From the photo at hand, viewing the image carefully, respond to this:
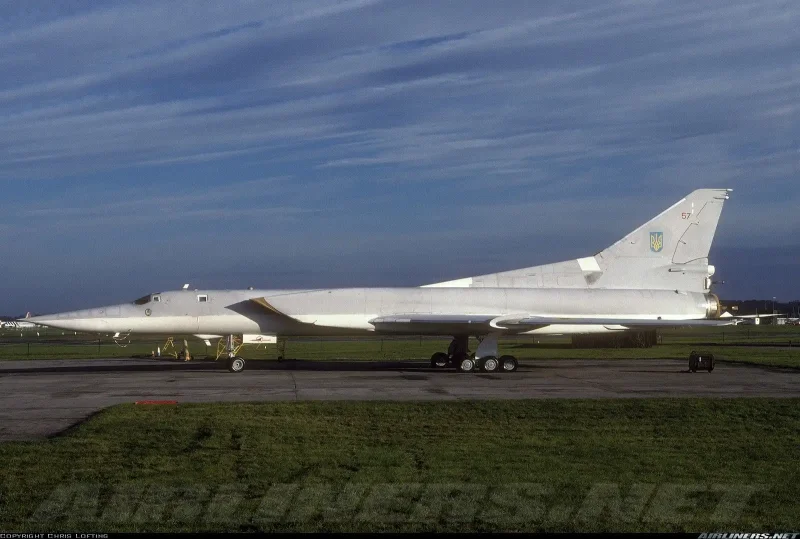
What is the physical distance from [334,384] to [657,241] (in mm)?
12493

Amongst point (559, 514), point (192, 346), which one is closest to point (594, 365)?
point (559, 514)

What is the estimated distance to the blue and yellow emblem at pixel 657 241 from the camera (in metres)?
27.0

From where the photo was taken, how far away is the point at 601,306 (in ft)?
84.5

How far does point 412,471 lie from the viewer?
9.22 metres

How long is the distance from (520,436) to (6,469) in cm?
629

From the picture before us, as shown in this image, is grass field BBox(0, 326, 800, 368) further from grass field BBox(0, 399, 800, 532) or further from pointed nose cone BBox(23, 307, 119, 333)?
grass field BBox(0, 399, 800, 532)

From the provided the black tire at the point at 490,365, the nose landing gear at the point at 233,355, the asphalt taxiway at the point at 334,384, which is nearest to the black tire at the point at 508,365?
the black tire at the point at 490,365

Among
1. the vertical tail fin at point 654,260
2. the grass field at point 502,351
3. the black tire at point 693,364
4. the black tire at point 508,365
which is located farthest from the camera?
the grass field at point 502,351

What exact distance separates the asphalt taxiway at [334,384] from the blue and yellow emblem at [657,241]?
3.67 meters

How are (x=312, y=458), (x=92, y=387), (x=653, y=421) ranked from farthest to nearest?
(x=92, y=387), (x=653, y=421), (x=312, y=458)

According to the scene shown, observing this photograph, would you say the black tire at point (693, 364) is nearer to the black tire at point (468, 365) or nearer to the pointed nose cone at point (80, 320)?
the black tire at point (468, 365)

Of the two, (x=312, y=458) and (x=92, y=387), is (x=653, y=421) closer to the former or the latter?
(x=312, y=458)

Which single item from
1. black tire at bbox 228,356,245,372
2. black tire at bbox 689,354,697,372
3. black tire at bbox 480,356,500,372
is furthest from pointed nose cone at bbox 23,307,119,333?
black tire at bbox 689,354,697,372

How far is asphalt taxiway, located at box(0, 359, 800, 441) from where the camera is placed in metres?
16.2
